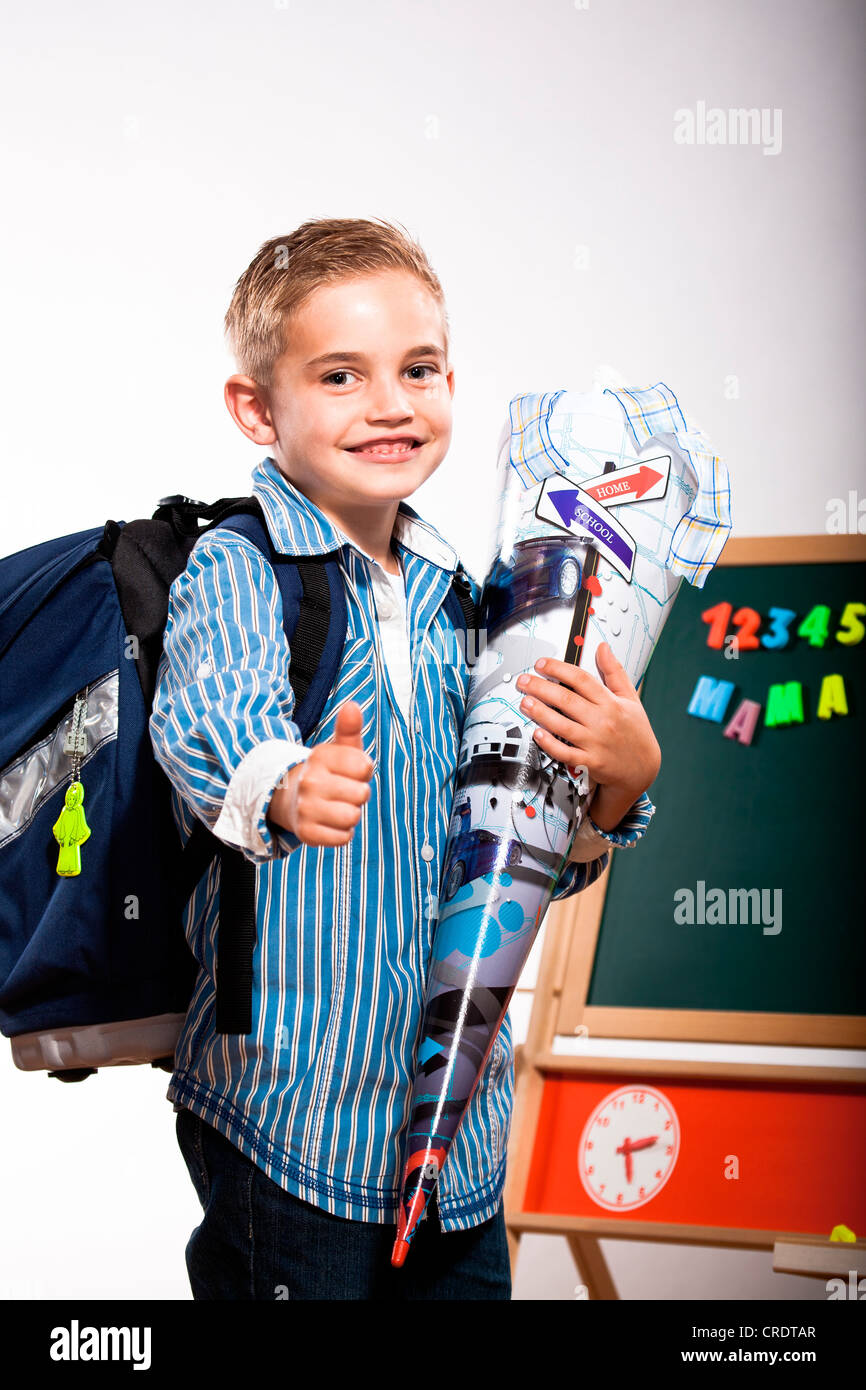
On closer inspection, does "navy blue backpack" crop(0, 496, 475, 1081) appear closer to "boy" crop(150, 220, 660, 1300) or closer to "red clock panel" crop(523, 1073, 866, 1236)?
"boy" crop(150, 220, 660, 1300)

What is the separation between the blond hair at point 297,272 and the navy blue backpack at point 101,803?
0.14 meters

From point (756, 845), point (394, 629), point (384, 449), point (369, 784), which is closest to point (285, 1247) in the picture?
point (369, 784)

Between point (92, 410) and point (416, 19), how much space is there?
0.93 meters

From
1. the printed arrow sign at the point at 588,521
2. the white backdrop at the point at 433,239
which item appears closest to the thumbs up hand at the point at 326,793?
the printed arrow sign at the point at 588,521

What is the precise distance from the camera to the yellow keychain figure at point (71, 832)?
0.96 meters

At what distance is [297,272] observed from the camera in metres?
1.04

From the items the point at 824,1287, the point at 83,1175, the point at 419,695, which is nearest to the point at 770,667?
the point at 824,1287

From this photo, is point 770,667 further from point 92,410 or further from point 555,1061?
point 92,410

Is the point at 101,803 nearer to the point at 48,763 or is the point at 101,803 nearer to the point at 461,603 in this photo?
the point at 48,763

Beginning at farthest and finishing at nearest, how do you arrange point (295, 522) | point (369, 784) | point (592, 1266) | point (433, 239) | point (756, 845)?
point (433, 239) → point (756, 845) → point (592, 1266) → point (295, 522) → point (369, 784)

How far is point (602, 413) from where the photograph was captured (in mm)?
1141

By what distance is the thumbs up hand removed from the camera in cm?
73

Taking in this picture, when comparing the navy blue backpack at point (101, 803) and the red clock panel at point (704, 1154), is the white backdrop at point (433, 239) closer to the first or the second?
the red clock panel at point (704, 1154)

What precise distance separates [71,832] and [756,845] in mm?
1361
